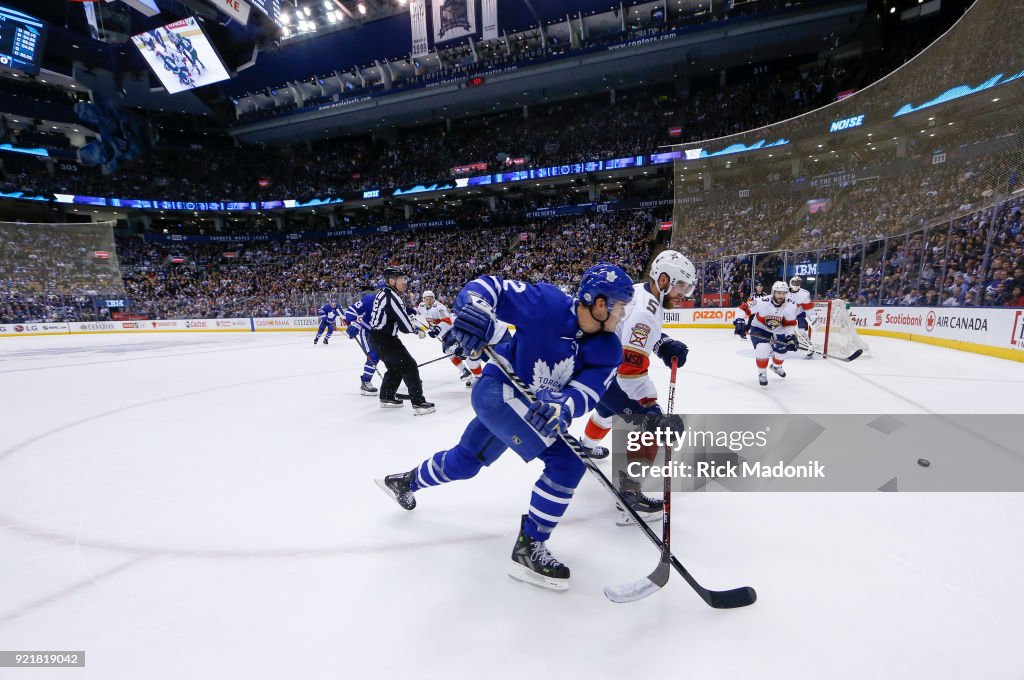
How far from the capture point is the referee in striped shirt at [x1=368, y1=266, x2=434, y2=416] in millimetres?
4938

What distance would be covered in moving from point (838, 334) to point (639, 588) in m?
8.37

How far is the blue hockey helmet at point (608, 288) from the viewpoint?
1.81 m

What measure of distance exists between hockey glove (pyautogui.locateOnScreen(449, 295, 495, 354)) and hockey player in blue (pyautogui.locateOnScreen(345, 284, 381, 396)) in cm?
368

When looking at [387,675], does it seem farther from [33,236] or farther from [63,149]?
[63,149]

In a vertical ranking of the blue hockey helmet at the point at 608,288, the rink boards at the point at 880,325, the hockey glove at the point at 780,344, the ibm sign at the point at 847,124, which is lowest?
the rink boards at the point at 880,325

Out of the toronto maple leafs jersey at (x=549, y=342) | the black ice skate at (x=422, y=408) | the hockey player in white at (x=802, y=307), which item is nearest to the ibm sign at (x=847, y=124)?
the hockey player in white at (x=802, y=307)

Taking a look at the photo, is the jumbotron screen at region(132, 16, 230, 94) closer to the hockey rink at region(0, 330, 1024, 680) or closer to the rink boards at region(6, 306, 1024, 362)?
the rink boards at region(6, 306, 1024, 362)

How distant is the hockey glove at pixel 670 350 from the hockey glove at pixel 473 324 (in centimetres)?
144

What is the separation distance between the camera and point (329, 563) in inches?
82.7

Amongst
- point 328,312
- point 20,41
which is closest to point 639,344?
point 328,312

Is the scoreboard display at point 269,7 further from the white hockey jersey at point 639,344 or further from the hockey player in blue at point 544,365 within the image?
the hockey player in blue at point 544,365

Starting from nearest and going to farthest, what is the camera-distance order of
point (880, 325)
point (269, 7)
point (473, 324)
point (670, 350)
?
point (473, 324) → point (670, 350) → point (880, 325) → point (269, 7)

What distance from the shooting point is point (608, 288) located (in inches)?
71.2

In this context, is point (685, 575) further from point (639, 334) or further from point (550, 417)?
point (639, 334)
